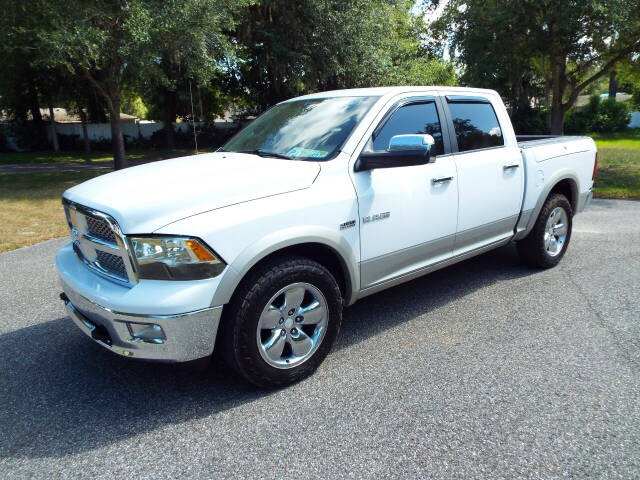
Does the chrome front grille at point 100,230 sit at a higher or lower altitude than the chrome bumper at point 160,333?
higher

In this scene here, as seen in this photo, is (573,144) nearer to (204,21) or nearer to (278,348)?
(278,348)

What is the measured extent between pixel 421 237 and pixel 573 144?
9.19 ft

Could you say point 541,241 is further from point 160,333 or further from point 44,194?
point 44,194

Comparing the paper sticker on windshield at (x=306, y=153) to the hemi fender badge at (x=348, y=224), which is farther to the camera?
the paper sticker on windshield at (x=306, y=153)

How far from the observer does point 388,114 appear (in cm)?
366

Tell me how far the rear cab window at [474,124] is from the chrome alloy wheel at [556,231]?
49.0 inches

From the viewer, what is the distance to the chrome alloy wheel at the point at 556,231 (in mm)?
5266

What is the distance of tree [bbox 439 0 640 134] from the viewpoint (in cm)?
1108

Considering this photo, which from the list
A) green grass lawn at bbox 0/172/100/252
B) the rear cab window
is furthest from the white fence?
the rear cab window

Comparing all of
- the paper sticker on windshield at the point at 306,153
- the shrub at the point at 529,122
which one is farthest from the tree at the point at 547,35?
the shrub at the point at 529,122

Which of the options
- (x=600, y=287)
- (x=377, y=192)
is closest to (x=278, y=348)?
(x=377, y=192)

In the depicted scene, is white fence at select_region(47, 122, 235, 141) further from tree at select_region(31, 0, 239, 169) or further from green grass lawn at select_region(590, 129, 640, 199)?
green grass lawn at select_region(590, 129, 640, 199)

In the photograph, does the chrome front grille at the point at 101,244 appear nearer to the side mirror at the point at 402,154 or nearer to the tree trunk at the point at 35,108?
the side mirror at the point at 402,154

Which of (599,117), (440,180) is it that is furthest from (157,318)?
(599,117)
